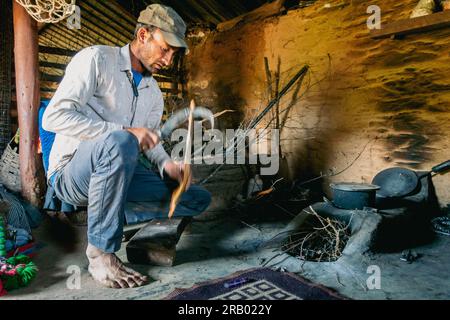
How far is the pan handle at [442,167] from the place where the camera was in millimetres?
3825

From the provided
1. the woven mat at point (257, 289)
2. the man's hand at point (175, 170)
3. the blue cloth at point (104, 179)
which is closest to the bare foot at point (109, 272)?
the blue cloth at point (104, 179)

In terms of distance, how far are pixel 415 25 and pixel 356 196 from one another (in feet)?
7.45

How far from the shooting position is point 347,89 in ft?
15.6

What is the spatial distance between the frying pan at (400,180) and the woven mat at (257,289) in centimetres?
224

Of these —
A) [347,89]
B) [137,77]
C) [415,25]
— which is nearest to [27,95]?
[137,77]

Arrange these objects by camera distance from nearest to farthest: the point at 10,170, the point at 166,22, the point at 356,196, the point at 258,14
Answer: the point at 166,22 < the point at 356,196 < the point at 10,170 < the point at 258,14

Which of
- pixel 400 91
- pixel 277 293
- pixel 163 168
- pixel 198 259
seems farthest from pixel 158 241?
pixel 400 91

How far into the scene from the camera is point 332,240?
10.8 ft

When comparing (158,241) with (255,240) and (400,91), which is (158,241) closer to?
(255,240)

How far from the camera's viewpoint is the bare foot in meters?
2.24

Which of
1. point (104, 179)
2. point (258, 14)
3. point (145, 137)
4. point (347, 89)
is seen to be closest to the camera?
point (104, 179)

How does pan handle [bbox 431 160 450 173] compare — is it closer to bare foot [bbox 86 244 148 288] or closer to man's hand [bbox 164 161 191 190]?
man's hand [bbox 164 161 191 190]

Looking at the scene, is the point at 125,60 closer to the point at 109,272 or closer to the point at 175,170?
the point at 175,170

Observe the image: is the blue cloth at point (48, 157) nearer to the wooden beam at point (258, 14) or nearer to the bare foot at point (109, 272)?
the bare foot at point (109, 272)
